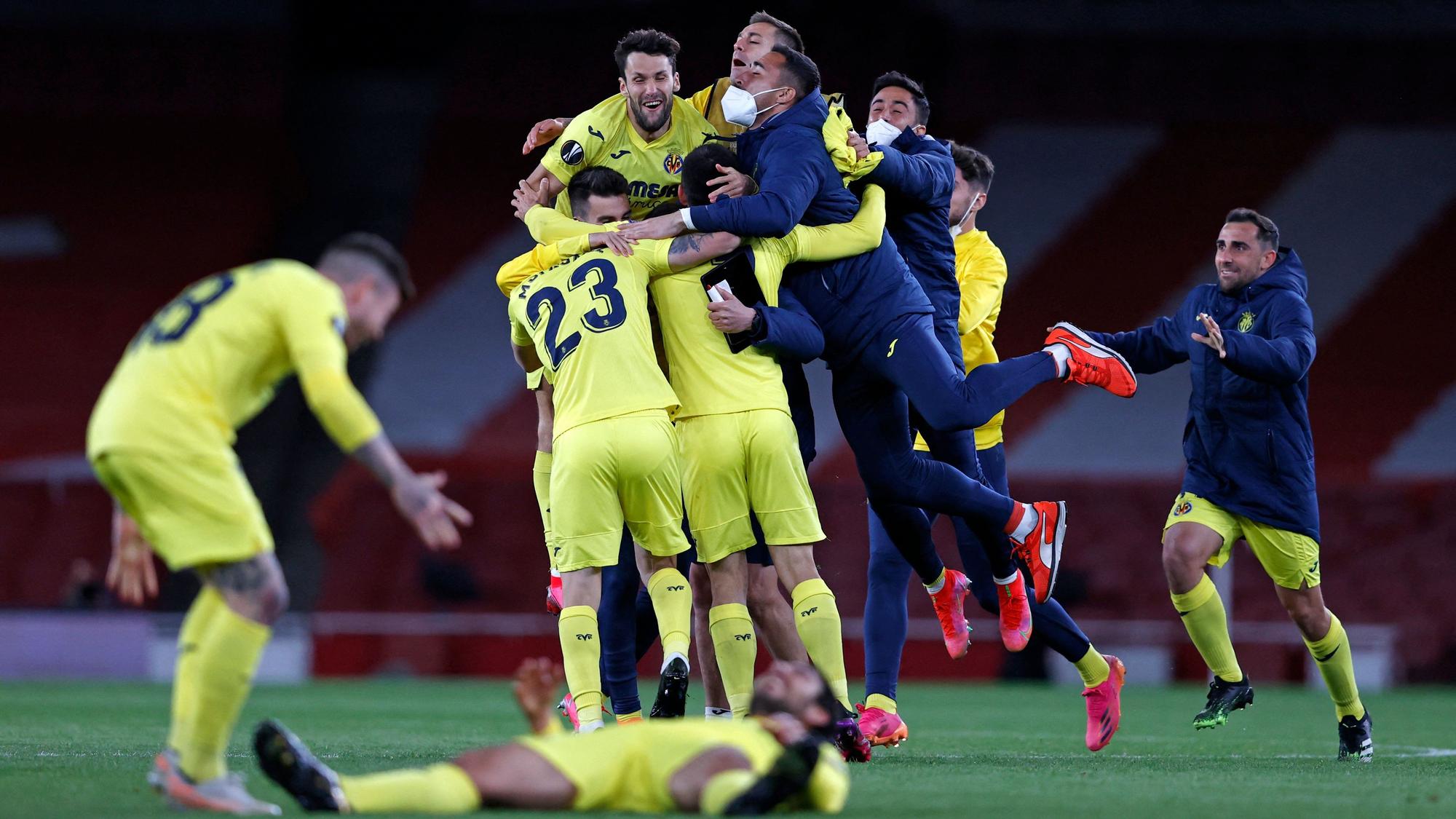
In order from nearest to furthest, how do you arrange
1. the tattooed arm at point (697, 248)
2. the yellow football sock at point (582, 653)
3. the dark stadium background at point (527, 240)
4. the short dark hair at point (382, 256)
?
1. the short dark hair at point (382, 256)
2. the yellow football sock at point (582, 653)
3. the tattooed arm at point (697, 248)
4. the dark stadium background at point (527, 240)

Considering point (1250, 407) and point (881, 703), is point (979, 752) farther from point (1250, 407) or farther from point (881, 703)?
point (1250, 407)

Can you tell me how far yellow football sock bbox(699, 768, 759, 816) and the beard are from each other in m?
3.71

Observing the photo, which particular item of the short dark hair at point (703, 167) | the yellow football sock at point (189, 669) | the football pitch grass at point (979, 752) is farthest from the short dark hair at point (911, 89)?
the yellow football sock at point (189, 669)

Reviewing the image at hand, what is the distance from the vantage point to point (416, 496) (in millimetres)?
4105

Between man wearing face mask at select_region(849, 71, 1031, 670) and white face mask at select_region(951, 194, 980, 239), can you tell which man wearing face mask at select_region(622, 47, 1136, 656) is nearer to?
man wearing face mask at select_region(849, 71, 1031, 670)

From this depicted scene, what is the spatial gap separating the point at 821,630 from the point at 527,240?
460 inches

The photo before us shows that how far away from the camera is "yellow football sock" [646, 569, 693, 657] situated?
21.8ft

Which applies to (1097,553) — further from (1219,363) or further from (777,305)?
(777,305)

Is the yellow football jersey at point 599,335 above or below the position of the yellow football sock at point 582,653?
above

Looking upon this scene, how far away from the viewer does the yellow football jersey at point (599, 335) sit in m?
6.25

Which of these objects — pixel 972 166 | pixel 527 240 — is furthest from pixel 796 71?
pixel 527 240

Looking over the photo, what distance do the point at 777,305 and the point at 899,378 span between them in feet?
1.82

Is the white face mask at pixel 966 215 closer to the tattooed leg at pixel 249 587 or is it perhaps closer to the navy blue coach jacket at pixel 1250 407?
the navy blue coach jacket at pixel 1250 407

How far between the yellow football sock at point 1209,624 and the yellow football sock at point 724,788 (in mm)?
3781
